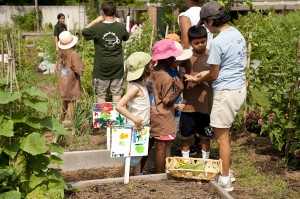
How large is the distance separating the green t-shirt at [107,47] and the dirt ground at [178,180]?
2.71ft

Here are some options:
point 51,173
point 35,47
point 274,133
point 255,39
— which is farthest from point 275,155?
point 35,47

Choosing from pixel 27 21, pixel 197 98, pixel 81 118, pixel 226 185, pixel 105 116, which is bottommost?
pixel 226 185

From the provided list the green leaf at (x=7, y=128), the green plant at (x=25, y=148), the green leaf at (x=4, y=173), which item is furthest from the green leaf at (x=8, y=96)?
the green leaf at (x=4, y=173)

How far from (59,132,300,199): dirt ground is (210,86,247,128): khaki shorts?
57 centimetres

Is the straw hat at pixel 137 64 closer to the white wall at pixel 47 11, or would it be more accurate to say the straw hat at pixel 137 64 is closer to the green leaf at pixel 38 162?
the green leaf at pixel 38 162

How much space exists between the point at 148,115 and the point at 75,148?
154 centimetres

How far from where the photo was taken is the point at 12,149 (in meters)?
3.57

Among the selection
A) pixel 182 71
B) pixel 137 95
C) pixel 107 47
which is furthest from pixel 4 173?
pixel 107 47

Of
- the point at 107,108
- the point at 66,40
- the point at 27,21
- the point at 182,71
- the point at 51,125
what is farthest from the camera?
the point at 27,21

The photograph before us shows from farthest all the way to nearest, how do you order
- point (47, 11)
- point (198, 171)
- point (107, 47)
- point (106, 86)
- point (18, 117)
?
point (47, 11) < point (106, 86) < point (107, 47) < point (198, 171) < point (18, 117)

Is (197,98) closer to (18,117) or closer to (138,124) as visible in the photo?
(138,124)

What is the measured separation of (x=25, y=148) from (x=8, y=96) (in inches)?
15.3

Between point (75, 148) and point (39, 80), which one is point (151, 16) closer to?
point (39, 80)

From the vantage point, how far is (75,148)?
5.75 metres
